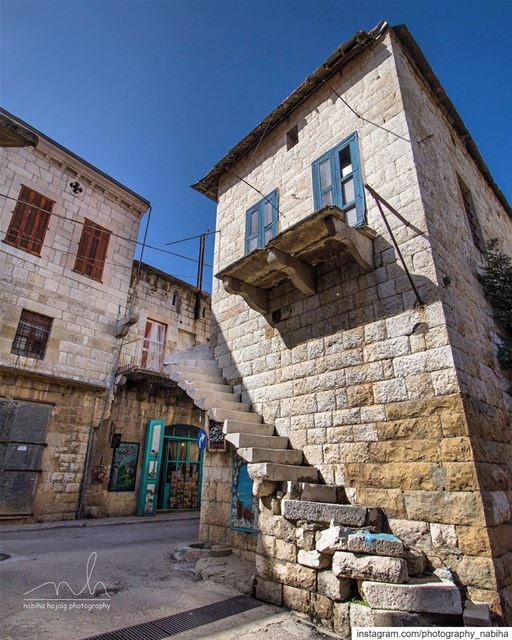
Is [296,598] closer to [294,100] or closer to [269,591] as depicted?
[269,591]

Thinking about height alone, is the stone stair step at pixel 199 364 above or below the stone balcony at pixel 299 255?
below

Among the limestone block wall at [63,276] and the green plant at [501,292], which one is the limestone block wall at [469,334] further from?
the limestone block wall at [63,276]

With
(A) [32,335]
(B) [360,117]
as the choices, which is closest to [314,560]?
(B) [360,117]

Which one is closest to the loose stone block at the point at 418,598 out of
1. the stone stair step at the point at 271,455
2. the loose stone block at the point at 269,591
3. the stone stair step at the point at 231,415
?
the loose stone block at the point at 269,591

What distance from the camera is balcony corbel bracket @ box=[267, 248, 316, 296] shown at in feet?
17.1

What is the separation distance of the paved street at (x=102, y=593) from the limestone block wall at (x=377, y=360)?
158cm

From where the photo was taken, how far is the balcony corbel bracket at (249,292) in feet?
19.8

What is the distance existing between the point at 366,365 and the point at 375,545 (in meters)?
1.96

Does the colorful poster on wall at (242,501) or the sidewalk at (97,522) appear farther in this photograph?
the sidewalk at (97,522)

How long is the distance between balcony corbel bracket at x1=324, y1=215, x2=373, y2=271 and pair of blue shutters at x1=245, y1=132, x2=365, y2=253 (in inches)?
12.3

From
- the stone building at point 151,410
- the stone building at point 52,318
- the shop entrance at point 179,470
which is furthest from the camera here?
the shop entrance at point 179,470

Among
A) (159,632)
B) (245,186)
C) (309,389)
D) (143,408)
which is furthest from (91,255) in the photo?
(159,632)

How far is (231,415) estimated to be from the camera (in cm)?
549

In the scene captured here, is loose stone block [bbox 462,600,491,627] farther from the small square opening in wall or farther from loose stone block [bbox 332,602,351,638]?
the small square opening in wall
